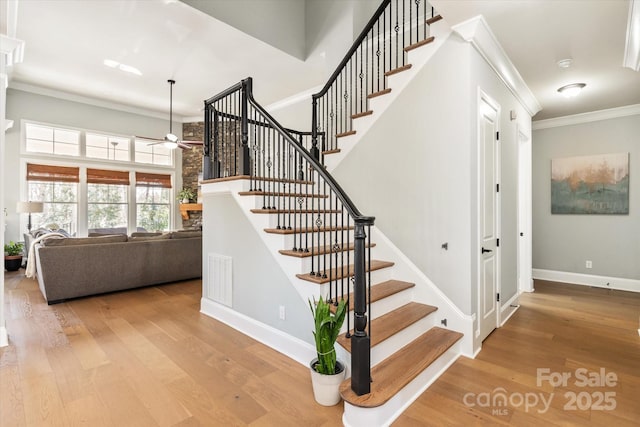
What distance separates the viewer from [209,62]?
219 inches

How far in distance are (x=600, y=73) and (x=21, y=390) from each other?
6.31m

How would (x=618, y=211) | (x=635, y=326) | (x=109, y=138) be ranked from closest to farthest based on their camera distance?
(x=635, y=326) → (x=618, y=211) → (x=109, y=138)

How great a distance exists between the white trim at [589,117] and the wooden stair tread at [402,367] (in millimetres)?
4794

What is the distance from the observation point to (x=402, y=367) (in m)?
2.26

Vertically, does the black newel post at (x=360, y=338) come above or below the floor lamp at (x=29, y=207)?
below

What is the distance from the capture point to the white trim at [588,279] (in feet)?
16.4

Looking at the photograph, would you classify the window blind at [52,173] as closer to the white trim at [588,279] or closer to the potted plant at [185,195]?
the potted plant at [185,195]

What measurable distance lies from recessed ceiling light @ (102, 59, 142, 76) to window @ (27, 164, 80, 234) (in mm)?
3110

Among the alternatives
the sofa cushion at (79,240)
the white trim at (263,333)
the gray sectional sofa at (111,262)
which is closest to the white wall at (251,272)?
the white trim at (263,333)

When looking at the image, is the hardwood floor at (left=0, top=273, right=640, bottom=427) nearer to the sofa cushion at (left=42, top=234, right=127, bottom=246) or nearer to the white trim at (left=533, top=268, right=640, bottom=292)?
the sofa cushion at (left=42, top=234, right=127, bottom=246)

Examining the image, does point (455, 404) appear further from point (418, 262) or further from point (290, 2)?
point (290, 2)

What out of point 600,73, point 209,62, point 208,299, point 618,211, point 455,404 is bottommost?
point 455,404

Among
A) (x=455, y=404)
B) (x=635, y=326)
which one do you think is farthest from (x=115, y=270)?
(x=635, y=326)

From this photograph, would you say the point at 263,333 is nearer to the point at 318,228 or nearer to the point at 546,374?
the point at 318,228
